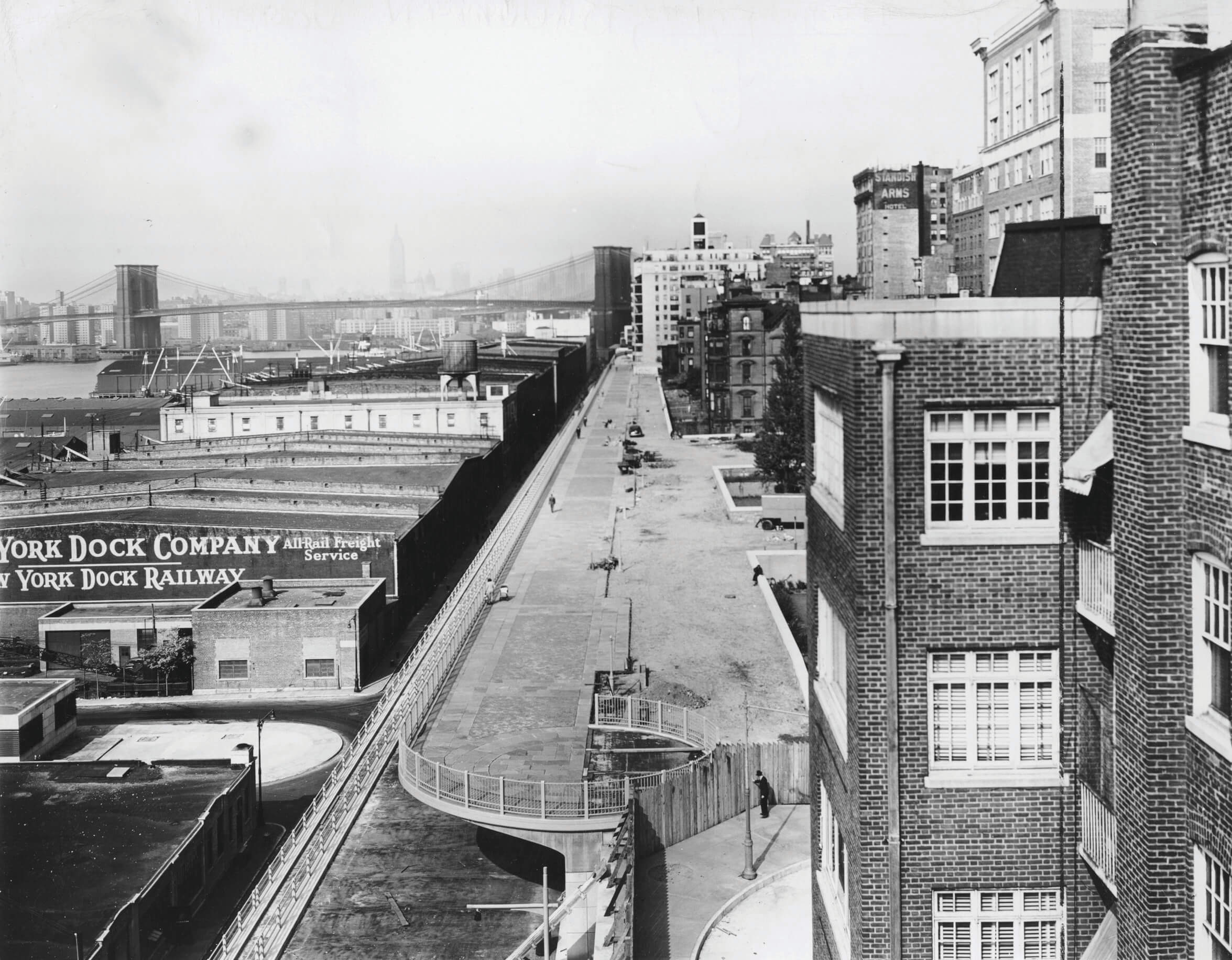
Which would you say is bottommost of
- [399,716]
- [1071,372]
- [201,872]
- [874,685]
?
[201,872]

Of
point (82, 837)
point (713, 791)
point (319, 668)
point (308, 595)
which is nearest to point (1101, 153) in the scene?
point (713, 791)

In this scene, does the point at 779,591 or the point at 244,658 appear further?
the point at 779,591

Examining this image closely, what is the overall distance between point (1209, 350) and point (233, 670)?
3051 centimetres

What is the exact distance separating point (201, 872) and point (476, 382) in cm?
6210

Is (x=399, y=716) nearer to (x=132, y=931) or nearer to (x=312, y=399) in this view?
(x=132, y=931)

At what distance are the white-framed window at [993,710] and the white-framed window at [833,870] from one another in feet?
5.49

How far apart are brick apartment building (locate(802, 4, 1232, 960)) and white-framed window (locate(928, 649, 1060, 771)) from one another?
0.02 meters

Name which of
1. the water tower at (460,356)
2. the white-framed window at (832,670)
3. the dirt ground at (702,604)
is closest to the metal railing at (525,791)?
the white-framed window at (832,670)

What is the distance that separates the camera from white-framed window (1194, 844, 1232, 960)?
755 cm

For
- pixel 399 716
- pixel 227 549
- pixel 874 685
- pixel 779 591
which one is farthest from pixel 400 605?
pixel 874 685

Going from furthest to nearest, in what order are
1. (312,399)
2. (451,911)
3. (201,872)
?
(312,399) → (201,872) → (451,911)

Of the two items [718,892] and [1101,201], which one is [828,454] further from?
[1101,201]

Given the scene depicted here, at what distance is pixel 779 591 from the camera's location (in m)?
39.6

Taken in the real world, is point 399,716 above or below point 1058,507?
below
